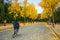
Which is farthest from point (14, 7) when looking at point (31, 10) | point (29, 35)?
point (29, 35)

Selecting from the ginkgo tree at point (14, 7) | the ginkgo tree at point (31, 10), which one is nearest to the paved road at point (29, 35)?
the ginkgo tree at point (14, 7)

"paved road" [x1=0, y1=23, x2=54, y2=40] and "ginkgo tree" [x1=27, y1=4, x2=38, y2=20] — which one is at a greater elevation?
"paved road" [x1=0, y1=23, x2=54, y2=40]

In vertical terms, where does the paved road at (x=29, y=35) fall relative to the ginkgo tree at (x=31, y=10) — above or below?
above

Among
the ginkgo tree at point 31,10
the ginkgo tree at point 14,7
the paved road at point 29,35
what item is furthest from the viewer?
the ginkgo tree at point 31,10

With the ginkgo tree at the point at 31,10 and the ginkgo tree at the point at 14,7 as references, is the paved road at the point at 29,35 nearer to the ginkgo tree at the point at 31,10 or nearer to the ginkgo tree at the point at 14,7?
the ginkgo tree at the point at 14,7

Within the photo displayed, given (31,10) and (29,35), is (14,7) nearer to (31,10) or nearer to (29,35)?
(31,10)

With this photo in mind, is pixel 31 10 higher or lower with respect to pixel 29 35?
lower

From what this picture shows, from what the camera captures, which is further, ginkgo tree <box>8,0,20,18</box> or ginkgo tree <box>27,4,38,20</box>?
ginkgo tree <box>27,4,38,20</box>

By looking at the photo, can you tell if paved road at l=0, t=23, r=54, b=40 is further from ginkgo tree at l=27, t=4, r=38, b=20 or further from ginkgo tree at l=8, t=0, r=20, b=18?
ginkgo tree at l=27, t=4, r=38, b=20


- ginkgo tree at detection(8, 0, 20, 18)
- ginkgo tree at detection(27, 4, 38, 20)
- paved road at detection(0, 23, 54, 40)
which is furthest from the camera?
ginkgo tree at detection(27, 4, 38, 20)

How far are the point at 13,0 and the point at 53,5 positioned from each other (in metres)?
36.9

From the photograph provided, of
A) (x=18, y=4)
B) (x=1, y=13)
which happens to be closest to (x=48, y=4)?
(x=1, y=13)

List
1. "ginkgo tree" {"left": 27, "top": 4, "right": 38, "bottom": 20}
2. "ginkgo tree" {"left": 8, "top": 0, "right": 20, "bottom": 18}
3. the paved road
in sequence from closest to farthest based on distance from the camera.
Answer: the paved road → "ginkgo tree" {"left": 8, "top": 0, "right": 20, "bottom": 18} → "ginkgo tree" {"left": 27, "top": 4, "right": 38, "bottom": 20}

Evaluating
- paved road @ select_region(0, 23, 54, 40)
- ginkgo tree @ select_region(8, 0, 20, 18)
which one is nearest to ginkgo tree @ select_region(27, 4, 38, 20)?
ginkgo tree @ select_region(8, 0, 20, 18)
